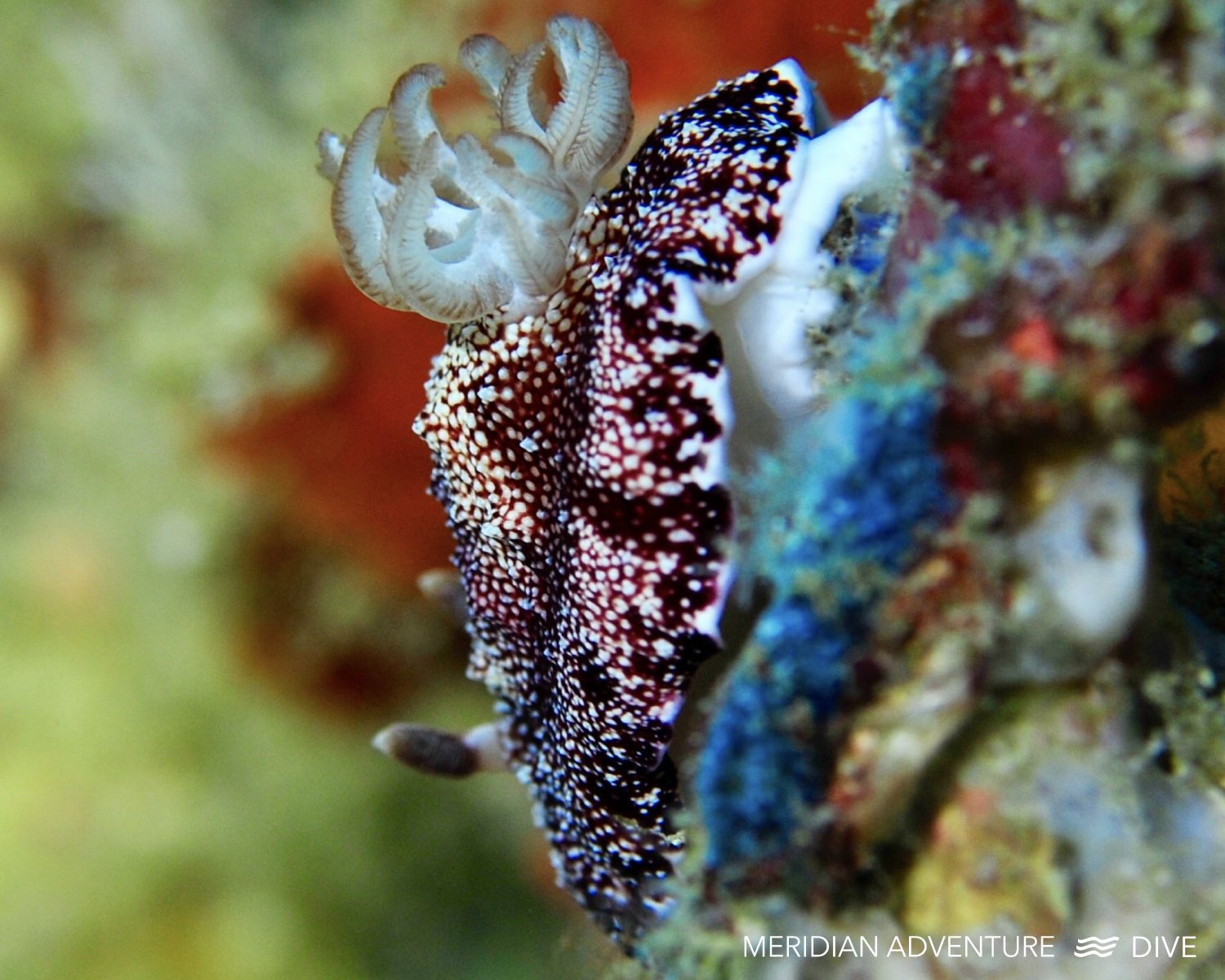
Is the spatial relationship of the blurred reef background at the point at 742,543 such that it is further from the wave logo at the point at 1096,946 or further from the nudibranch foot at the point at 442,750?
the nudibranch foot at the point at 442,750

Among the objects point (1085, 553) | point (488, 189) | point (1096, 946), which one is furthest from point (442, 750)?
point (1085, 553)

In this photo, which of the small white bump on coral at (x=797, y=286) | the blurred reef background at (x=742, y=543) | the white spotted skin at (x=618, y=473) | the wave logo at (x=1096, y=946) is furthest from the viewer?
the small white bump on coral at (x=797, y=286)

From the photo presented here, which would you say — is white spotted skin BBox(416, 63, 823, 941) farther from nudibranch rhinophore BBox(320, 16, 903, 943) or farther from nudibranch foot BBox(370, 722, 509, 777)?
nudibranch foot BBox(370, 722, 509, 777)

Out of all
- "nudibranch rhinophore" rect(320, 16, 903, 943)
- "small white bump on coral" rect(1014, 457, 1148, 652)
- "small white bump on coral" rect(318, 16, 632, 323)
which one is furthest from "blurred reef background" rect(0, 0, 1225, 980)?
"small white bump on coral" rect(318, 16, 632, 323)

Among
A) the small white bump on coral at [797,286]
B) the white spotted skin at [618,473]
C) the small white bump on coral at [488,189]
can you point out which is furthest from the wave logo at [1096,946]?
the small white bump on coral at [488,189]

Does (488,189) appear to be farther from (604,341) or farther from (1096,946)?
(1096,946)

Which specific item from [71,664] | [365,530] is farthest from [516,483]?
[71,664]
